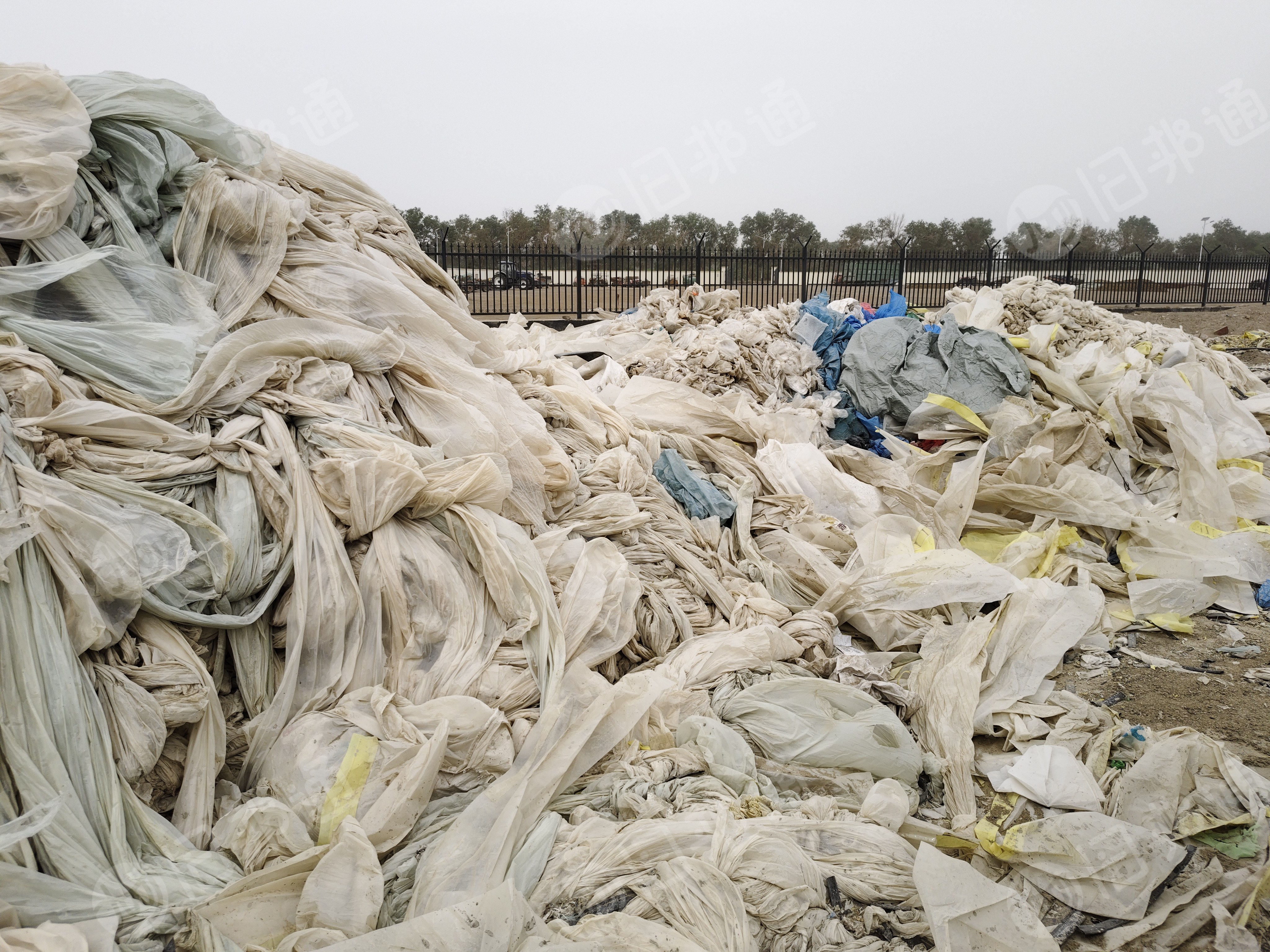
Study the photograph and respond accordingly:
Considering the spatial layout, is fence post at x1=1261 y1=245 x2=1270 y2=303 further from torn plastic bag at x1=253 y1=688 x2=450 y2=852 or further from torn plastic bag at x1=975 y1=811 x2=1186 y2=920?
torn plastic bag at x1=253 y1=688 x2=450 y2=852

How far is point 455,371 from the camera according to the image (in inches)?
135

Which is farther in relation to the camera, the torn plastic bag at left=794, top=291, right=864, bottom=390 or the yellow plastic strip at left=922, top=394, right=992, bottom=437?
the torn plastic bag at left=794, top=291, right=864, bottom=390

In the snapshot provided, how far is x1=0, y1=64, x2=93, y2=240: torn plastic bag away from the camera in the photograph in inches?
104

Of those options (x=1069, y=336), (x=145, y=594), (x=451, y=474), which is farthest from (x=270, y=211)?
(x=1069, y=336)

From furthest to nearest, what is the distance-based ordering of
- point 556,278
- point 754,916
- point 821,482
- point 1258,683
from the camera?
point 556,278, point 821,482, point 1258,683, point 754,916

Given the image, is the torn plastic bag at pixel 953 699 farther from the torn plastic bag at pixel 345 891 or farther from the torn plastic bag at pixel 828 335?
the torn plastic bag at pixel 828 335

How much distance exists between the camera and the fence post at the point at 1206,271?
19.9 metres

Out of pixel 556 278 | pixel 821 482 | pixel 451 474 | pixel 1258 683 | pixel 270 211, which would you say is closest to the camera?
pixel 451 474

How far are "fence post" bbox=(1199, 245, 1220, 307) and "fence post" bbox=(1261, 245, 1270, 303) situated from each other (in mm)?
1614

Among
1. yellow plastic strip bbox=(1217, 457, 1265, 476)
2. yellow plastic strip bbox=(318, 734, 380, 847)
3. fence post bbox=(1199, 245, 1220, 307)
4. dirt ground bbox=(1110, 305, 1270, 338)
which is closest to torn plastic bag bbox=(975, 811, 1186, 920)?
yellow plastic strip bbox=(318, 734, 380, 847)

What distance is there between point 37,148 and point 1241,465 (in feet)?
19.7

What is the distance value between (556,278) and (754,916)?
14021mm

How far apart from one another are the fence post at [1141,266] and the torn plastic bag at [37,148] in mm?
19797

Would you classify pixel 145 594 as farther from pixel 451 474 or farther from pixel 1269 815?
pixel 1269 815
